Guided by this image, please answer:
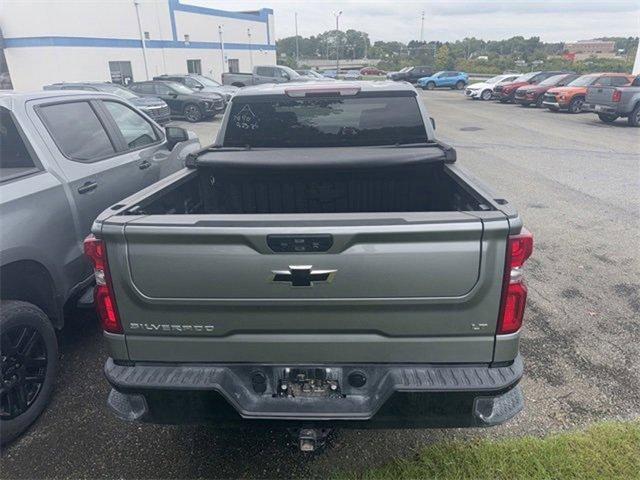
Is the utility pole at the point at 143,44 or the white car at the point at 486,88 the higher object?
the utility pole at the point at 143,44

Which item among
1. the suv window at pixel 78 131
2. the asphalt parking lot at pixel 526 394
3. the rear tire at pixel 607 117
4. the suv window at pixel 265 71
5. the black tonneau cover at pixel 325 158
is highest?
the suv window at pixel 265 71

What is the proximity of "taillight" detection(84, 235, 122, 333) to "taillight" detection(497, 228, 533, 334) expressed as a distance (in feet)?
5.71

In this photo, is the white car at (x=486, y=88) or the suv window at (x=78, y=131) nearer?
the suv window at (x=78, y=131)

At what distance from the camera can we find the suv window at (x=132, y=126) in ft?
14.9

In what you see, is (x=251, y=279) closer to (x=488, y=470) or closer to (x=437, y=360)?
(x=437, y=360)

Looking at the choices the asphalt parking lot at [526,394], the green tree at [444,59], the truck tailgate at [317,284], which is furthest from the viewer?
the green tree at [444,59]

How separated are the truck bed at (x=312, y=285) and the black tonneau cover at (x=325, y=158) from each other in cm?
103

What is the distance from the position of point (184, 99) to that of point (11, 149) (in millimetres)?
14574

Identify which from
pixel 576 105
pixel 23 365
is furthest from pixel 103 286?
pixel 576 105

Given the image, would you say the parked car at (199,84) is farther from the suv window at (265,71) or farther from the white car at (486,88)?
the white car at (486,88)

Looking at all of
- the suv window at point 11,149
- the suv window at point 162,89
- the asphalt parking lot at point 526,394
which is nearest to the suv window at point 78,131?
the suv window at point 11,149

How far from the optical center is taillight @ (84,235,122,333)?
1.99 metres

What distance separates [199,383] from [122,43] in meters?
32.8

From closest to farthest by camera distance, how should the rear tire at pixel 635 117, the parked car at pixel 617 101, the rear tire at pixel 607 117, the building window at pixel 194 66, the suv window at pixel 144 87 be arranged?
the parked car at pixel 617 101
the rear tire at pixel 635 117
the rear tire at pixel 607 117
the suv window at pixel 144 87
the building window at pixel 194 66
